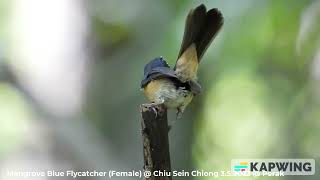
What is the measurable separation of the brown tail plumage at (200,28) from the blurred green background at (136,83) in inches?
1.3

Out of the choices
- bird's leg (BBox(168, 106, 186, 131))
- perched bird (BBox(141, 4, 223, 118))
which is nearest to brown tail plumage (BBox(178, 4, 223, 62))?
perched bird (BBox(141, 4, 223, 118))

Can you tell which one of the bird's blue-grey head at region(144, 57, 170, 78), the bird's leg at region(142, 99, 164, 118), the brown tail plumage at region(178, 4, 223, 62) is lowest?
the bird's leg at region(142, 99, 164, 118)

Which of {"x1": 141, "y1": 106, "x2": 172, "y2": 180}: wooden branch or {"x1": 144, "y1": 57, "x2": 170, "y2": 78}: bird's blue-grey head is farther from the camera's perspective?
{"x1": 144, "y1": 57, "x2": 170, "y2": 78}: bird's blue-grey head

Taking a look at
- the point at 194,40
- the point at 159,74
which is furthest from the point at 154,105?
the point at 194,40

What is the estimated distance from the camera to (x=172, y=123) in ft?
4.70

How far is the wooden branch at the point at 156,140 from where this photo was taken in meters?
1.24

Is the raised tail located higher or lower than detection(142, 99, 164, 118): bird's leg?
higher

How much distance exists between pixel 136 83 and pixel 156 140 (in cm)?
27

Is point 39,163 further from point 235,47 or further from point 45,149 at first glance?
point 235,47

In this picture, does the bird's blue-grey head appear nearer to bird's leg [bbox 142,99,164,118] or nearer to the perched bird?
the perched bird

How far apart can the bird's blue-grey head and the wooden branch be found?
0.46ft

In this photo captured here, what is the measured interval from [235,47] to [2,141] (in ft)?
2.42

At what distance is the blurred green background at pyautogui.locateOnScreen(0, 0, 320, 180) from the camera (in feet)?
4.73

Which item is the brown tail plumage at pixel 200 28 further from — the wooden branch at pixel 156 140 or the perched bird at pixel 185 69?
the wooden branch at pixel 156 140
